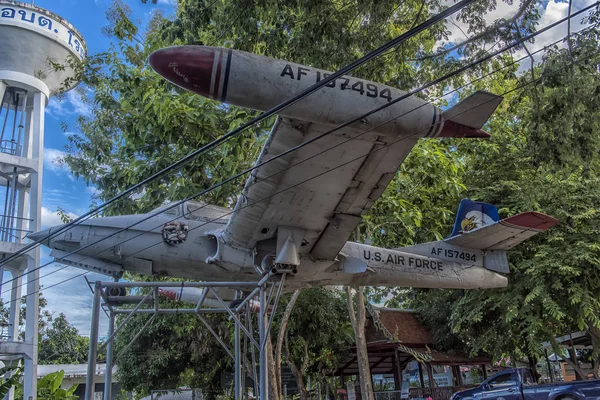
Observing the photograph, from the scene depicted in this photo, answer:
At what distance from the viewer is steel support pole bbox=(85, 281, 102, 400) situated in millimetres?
6918

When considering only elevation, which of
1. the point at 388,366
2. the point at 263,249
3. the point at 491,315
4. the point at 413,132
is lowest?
the point at 388,366

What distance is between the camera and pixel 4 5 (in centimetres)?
1738

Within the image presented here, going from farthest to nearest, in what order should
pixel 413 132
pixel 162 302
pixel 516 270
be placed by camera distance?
pixel 162 302, pixel 516 270, pixel 413 132

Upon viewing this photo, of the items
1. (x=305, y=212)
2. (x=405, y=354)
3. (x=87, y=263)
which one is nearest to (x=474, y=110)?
(x=305, y=212)

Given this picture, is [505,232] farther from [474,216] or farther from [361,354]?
[361,354]

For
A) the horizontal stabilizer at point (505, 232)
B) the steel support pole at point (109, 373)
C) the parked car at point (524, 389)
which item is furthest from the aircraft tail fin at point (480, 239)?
the steel support pole at point (109, 373)

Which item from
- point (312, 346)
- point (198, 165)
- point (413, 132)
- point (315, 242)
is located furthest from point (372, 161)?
point (312, 346)

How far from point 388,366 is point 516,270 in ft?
30.2

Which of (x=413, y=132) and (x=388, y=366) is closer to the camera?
(x=413, y=132)

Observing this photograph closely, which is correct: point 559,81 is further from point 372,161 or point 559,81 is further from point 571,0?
point 372,161

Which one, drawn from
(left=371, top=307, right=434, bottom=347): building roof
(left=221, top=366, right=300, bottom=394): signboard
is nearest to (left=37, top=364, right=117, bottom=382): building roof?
(left=221, top=366, right=300, bottom=394): signboard

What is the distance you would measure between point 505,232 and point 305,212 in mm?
5413

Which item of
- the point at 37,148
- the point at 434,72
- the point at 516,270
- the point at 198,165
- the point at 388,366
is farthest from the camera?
the point at 388,366

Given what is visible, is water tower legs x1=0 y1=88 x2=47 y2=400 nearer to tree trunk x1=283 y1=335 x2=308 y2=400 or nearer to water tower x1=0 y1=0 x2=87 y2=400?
water tower x1=0 y1=0 x2=87 y2=400
